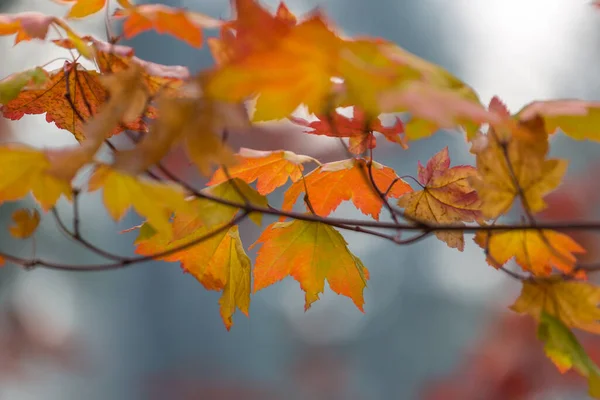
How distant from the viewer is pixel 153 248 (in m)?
0.64

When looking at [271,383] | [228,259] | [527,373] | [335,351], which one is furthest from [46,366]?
[228,259]

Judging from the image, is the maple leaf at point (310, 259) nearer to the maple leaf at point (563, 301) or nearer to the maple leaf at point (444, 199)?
the maple leaf at point (444, 199)

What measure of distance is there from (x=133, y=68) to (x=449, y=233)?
13.9 inches

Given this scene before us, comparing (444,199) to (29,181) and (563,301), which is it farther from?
(29,181)

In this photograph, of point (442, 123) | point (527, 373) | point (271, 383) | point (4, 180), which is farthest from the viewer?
point (271, 383)

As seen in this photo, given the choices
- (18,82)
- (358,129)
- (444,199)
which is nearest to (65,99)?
(18,82)

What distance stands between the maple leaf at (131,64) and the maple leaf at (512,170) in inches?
10.2

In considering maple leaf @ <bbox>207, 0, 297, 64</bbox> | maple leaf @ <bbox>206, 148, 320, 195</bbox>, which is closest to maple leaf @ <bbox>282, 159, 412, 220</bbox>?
maple leaf @ <bbox>206, 148, 320, 195</bbox>

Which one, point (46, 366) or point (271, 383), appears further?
point (271, 383)

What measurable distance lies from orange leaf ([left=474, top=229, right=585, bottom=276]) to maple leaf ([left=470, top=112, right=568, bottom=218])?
5cm

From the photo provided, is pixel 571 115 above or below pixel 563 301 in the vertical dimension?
above

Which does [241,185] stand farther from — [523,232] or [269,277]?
[523,232]

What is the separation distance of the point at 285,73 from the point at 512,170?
0.22 metres

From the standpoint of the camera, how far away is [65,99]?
2.15 feet
